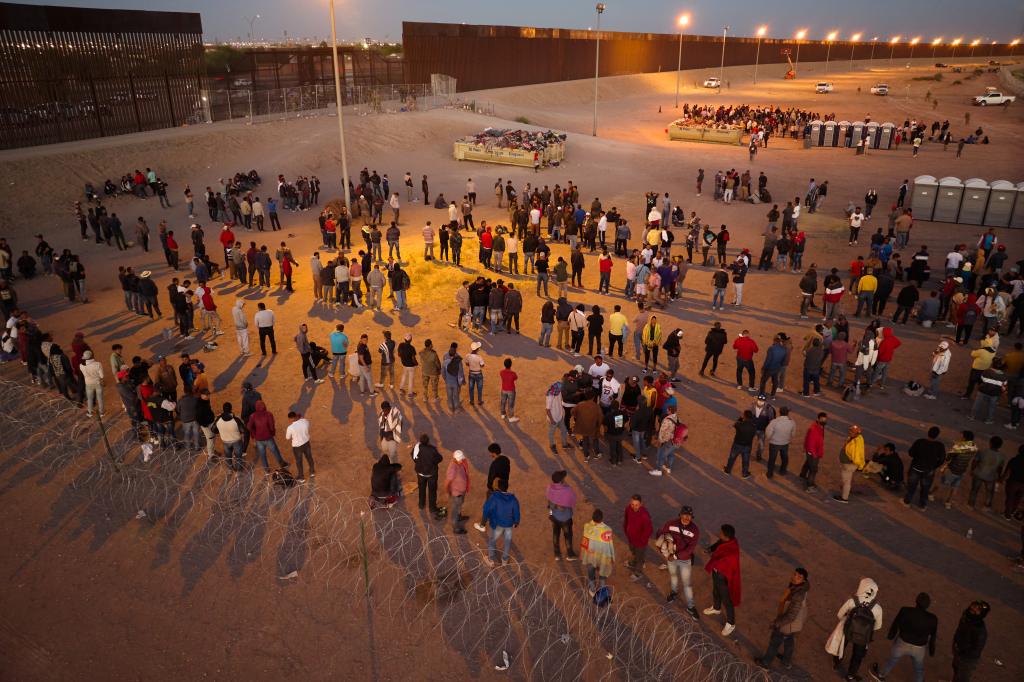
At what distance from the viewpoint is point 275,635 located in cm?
784

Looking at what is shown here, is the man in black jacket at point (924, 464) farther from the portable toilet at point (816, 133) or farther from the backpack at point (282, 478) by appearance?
the portable toilet at point (816, 133)

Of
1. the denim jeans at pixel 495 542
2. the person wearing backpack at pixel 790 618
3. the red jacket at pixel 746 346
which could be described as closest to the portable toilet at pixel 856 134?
the red jacket at pixel 746 346

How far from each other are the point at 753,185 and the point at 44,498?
31.5m

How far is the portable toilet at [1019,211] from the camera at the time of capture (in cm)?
2390

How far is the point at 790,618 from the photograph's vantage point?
715 centimetres

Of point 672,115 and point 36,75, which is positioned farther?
point 672,115

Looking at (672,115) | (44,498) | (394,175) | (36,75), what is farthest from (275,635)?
(672,115)

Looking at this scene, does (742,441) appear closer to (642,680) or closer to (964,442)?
(964,442)

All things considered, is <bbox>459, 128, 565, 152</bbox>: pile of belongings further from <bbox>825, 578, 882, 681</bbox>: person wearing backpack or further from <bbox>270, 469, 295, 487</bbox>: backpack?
<bbox>825, 578, 882, 681</bbox>: person wearing backpack

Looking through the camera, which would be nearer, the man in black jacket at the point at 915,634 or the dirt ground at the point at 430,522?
the man in black jacket at the point at 915,634

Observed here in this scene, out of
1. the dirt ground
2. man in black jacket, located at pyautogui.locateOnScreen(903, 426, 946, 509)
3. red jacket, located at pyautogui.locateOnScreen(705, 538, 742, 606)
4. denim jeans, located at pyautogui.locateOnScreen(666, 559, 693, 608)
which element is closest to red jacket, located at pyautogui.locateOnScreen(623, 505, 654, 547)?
denim jeans, located at pyautogui.locateOnScreen(666, 559, 693, 608)

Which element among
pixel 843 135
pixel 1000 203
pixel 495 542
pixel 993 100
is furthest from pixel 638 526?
pixel 993 100

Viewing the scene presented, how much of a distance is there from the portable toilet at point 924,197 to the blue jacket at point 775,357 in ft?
54.9

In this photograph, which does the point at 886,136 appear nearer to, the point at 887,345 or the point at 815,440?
the point at 887,345
